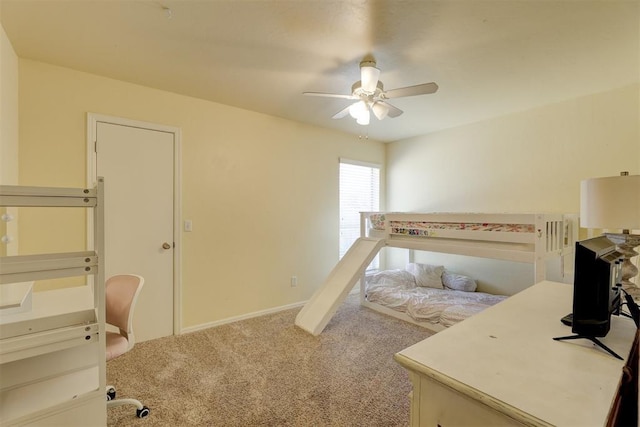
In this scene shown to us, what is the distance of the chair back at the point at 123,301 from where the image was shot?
1.71 metres

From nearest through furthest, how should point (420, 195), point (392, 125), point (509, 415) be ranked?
1. point (509, 415)
2. point (392, 125)
3. point (420, 195)

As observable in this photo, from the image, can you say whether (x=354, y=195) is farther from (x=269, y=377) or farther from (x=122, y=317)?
(x=122, y=317)

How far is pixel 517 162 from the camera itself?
Answer: 133 inches

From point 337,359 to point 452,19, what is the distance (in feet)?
8.43

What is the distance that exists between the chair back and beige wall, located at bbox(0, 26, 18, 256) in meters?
0.80

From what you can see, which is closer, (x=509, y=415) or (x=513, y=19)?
(x=509, y=415)

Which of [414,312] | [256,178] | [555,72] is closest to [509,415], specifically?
[414,312]

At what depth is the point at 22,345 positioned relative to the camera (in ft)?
2.94

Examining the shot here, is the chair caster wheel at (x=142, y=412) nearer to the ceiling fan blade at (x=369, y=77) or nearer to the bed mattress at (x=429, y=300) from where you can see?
the bed mattress at (x=429, y=300)

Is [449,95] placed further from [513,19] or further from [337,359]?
[337,359]

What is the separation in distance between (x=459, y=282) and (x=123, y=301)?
3552mm

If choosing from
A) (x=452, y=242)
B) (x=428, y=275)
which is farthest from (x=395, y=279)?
(x=452, y=242)

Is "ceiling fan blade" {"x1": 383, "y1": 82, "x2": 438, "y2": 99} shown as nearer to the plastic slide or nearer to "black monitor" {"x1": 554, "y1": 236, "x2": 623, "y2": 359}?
"black monitor" {"x1": 554, "y1": 236, "x2": 623, "y2": 359}

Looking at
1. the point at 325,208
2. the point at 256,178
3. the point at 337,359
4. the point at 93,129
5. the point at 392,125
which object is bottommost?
the point at 337,359
